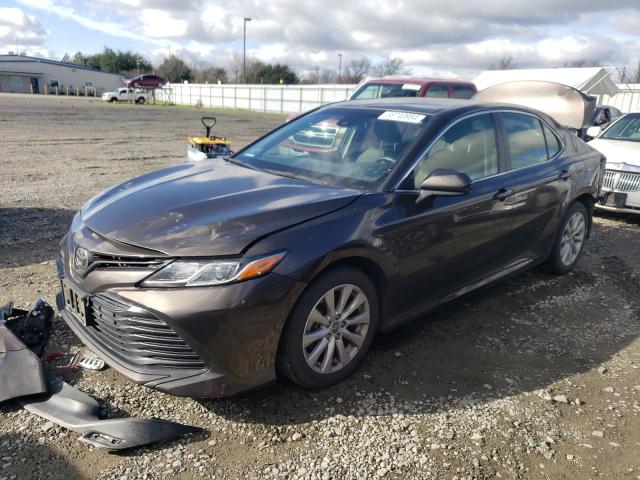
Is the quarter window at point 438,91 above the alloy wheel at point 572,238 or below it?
above

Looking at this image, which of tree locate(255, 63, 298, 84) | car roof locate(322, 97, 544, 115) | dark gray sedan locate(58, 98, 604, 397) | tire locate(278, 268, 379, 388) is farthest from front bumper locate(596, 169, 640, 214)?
tree locate(255, 63, 298, 84)

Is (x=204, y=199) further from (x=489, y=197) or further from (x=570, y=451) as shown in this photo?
(x=570, y=451)

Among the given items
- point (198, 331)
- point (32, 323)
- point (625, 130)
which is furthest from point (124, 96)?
point (198, 331)

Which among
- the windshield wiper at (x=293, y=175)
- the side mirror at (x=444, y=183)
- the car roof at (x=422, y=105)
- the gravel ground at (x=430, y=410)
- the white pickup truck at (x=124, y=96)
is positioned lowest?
the white pickup truck at (x=124, y=96)

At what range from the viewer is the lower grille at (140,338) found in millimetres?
2477

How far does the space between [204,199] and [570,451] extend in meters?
2.44

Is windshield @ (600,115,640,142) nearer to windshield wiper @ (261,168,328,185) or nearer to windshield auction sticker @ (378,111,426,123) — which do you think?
windshield auction sticker @ (378,111,426,123)

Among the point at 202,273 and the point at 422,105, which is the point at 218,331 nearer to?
the point at 202,273

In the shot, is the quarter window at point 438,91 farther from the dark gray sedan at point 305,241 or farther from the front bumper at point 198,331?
the front bumper at point 198,331

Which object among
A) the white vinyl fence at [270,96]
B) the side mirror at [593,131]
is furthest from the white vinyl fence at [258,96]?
the side mirror at [593,131]

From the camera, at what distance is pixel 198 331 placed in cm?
243

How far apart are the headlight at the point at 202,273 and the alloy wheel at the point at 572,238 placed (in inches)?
142

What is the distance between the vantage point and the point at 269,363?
266 centimetres

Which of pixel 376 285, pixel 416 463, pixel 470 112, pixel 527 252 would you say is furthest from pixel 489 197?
pixel 416 463
